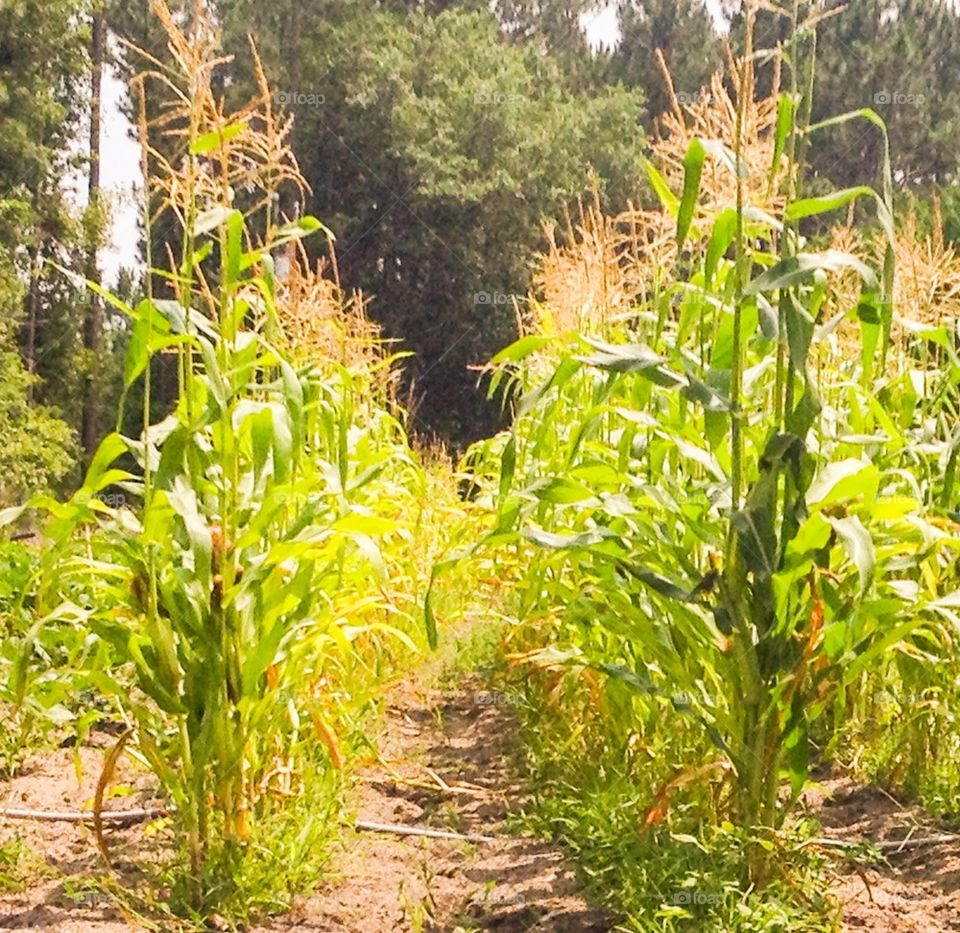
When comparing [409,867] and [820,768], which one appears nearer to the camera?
[409,867]

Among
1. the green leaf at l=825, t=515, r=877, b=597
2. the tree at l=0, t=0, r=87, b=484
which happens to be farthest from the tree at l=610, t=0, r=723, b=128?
the green leaf at l=825, t=515, r=877, b=597

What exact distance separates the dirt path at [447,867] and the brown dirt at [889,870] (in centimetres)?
50

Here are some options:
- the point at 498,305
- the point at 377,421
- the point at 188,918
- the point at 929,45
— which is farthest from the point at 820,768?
the point at 929,45

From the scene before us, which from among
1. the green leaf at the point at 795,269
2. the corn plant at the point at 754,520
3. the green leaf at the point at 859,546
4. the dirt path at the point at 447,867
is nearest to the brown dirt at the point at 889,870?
the corn plant at the point at 754,520

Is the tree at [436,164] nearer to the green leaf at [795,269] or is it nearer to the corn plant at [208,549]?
the corn plant at [208,549]

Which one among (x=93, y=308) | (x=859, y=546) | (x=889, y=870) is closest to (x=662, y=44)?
(x=93, y=308)

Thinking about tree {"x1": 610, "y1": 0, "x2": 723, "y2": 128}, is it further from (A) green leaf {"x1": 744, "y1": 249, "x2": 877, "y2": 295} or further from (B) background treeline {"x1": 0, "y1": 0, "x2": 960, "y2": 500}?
(A) green leaf {"x1": 744, "y1": 249, "x2": 877, "y2": 295}

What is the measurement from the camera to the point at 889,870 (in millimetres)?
2203

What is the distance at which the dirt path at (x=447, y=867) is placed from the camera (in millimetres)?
1993

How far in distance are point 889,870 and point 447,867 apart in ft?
3.09

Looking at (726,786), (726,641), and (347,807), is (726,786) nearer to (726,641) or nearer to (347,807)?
(726,641)

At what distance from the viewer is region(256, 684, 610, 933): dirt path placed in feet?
6.54

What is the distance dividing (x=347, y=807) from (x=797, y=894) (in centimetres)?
105

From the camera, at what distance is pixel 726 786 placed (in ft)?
7.09
